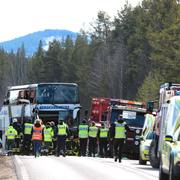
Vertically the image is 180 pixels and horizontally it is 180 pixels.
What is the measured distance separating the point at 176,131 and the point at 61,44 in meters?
162

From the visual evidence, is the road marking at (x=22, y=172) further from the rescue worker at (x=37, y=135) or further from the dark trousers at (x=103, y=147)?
the dark trousers at (x=103, y=147)

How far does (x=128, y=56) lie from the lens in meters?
105

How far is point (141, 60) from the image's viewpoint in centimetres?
9994

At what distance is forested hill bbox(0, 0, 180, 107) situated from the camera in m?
67.2

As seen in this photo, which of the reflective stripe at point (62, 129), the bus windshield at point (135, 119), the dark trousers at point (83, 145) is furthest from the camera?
the dark trousers at point (83, 145)

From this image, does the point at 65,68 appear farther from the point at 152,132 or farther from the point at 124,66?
the point at 152,132

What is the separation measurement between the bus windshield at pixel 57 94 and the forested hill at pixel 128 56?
22.6 meters

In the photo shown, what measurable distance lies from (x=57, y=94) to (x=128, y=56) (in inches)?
2511

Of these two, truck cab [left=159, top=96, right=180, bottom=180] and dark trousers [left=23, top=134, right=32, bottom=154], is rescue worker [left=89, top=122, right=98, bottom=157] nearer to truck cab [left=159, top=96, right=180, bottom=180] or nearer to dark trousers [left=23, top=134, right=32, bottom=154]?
dark trousers [left=23, top=134, right=32, bottom=154]

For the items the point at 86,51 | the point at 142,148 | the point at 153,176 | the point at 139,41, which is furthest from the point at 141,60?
the point at 153,176

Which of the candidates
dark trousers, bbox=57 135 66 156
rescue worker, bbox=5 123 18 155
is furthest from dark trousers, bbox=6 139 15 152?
dark trousers, bbox=57 135 66 156

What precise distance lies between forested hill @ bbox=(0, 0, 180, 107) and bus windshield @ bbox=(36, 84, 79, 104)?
74.0 feet

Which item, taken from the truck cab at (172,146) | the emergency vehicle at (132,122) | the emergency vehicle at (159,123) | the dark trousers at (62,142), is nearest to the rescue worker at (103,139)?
the emergency vehicle at (132,122)

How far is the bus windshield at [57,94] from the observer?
41.4 meters
